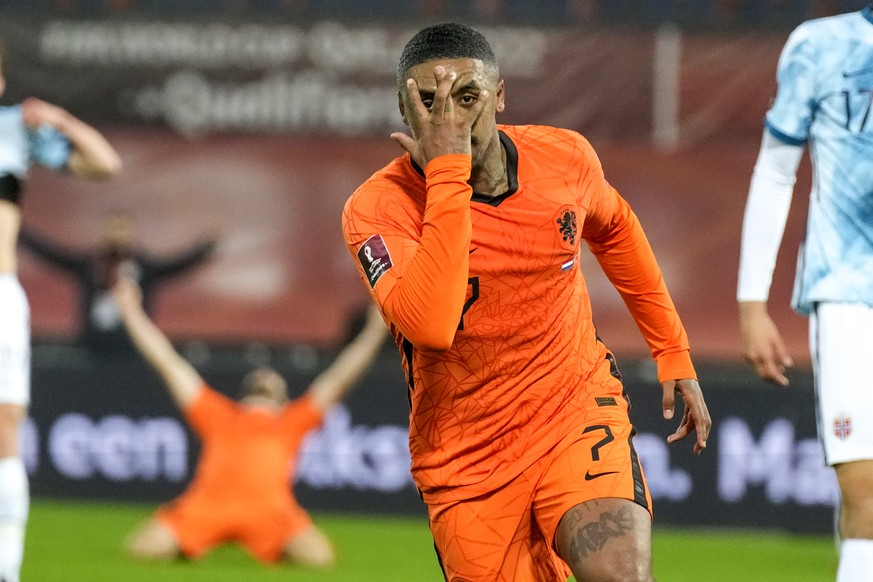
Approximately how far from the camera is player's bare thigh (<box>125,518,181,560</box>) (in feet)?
28.6

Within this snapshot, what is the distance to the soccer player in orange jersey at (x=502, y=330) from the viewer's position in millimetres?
3814

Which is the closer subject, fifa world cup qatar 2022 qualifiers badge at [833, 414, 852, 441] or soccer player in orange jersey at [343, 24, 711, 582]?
soccer player in orange jersey at [343, 24, 711, 582]

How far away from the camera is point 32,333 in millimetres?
15336

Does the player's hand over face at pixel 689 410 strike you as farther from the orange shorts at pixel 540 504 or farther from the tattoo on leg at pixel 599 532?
the tattoo on leg at pixel 599 532

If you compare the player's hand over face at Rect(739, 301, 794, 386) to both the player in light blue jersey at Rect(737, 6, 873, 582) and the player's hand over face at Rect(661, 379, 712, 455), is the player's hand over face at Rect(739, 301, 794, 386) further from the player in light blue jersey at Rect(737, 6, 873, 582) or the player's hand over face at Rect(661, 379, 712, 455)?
the player's hand over face at Rect(661, 379, 712, 455)

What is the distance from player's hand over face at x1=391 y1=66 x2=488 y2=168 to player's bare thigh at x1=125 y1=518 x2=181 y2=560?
540 cm

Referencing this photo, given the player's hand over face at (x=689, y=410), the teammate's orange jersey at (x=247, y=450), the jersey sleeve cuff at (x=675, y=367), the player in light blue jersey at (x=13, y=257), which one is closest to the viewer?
the player's hand over face at (x=689, y=410)

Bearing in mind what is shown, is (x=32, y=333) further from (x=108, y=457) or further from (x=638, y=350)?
(x=638, y=350)

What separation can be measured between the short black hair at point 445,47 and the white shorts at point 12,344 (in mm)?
2418

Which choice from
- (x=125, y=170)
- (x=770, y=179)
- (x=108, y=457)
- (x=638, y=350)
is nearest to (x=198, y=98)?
(x=125, y=170)

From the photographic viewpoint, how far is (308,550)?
8.76 m

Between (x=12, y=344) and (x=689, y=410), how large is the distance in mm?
2749

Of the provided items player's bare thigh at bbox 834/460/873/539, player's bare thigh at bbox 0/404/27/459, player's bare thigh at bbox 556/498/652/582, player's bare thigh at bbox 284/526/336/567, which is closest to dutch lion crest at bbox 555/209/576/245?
player's bare thigh at bbox 556/498/652/582

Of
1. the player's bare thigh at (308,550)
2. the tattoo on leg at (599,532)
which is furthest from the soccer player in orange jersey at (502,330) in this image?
the player's bare thigh at (308,550)
